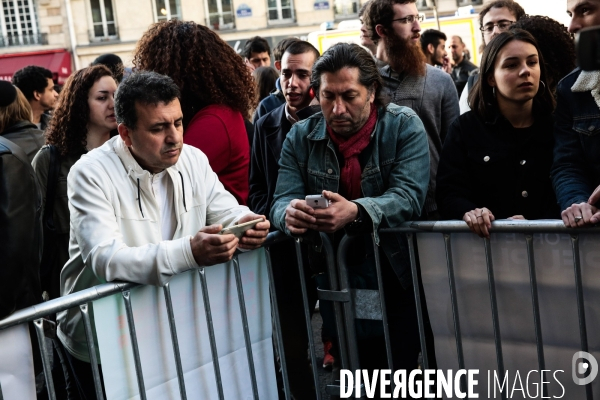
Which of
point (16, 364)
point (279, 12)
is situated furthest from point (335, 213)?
point (279, 12)

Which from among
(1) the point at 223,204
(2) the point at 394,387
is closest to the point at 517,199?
(2) the point at 394,387

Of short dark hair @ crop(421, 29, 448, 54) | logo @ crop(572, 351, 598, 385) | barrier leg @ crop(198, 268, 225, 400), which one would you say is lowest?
logo @ crop(572, 351, 598, 385)

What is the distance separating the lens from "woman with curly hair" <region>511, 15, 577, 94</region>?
13.8 ft

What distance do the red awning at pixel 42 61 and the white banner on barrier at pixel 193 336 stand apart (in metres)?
28.3

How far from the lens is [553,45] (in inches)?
166

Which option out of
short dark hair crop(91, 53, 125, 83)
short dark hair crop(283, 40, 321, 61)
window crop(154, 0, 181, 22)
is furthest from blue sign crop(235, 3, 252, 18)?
short dark hair crop(283, 40, 321, 61)

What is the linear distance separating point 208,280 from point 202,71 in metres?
1.16

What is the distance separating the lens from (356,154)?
3.56 metres

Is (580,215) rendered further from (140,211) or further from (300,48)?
(300,48)

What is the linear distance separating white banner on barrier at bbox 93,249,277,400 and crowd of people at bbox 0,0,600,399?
6.5 inches

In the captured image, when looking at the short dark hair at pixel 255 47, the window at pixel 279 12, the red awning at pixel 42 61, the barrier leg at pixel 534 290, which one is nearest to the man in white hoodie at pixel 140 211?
the barrier leg at pixel 534 290

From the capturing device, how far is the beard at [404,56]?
4.48 m

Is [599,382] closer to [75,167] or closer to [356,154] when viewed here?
[356,154]

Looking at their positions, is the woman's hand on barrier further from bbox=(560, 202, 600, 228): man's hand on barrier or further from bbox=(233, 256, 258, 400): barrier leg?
bbox=(233, 256, 258, 400): barrier leg
